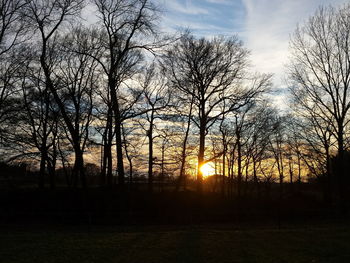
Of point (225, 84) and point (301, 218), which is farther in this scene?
point (225, 84)

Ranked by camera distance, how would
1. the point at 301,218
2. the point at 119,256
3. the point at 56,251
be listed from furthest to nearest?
the point at 301,218 → the point at 56,251 → the point at 119,256

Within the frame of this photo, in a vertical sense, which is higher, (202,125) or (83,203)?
(202,125)

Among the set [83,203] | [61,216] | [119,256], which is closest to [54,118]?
[83,203]

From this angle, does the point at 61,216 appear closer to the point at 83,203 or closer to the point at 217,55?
the point at 83,203

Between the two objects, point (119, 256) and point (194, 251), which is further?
point (194, 251)

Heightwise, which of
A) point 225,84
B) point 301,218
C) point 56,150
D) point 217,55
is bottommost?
point 301,218

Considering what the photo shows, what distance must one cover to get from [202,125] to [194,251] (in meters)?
19.9

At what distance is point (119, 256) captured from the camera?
10188 millimetres

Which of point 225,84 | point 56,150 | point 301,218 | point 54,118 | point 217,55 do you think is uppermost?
point 217,55

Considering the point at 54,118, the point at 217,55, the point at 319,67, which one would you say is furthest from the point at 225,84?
the point at 54,118

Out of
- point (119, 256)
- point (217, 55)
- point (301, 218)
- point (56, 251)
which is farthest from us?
point (217, 55)

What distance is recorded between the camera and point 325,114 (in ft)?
98.5

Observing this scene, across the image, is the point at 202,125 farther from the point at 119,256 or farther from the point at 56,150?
the point at 119,256

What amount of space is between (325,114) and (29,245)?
26714 millimetres
